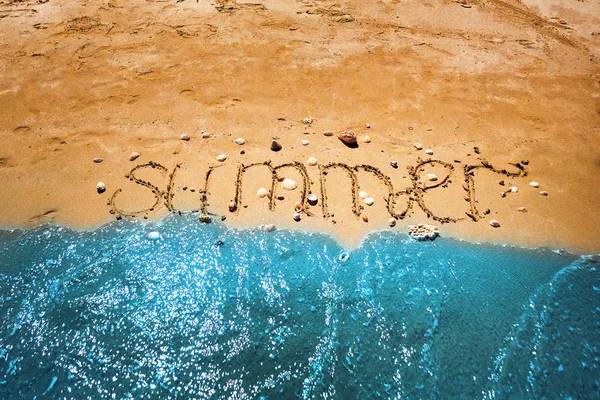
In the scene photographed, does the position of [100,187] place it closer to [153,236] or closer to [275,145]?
[153,236]

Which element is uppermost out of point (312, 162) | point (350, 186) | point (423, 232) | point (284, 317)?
point (312, 162)

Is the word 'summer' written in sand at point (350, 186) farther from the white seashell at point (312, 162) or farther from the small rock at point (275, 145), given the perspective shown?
the small rock at point (275, 145)

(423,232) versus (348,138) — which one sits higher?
(348,138)

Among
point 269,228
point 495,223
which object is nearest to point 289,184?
point 269,228

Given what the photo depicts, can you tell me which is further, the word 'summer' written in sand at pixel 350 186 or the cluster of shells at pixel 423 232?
the word 'summer' written in sand at pixel 350 186

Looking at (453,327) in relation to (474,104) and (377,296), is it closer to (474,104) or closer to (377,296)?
(377,296)

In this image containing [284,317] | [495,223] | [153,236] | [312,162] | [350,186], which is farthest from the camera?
[312,162]

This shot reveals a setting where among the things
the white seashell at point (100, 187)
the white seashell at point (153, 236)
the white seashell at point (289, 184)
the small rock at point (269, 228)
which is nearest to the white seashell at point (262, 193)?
the white seashell at point (289, 184)
